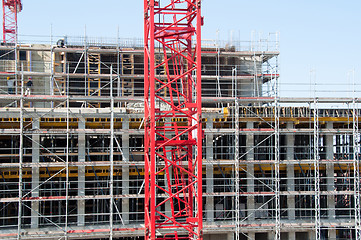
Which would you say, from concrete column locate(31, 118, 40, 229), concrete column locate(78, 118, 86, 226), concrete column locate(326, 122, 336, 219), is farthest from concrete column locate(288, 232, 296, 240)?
concrete column locate(31, 118, 40, 229)

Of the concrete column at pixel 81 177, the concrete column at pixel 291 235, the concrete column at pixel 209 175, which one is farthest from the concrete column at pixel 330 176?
the concrete column at pixel 81 177

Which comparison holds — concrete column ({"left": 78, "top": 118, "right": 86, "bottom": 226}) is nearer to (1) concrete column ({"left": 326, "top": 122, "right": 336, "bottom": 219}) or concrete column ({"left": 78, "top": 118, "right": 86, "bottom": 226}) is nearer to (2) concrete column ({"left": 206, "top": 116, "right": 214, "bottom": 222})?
(2) concrete column ({"left": 206, "top": 116, "right": 214, "bottom": 222})

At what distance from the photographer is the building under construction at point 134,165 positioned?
24.3 metres

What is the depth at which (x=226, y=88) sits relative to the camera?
32875mm

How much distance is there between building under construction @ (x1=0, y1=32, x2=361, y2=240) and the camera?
24.3 meters

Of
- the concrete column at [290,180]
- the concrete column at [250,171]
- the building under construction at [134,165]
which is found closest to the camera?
the building under construction at [134,165]

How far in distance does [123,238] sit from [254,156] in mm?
9466

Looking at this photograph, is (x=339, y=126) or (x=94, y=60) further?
(x=94, y=60)

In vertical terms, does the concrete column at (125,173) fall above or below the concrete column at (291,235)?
above

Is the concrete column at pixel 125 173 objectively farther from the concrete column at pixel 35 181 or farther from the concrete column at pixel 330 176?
the concrete column at pixel 330 176

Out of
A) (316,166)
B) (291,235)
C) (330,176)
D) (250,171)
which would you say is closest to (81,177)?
(250,171)

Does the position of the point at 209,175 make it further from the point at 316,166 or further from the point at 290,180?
the point at 316,166

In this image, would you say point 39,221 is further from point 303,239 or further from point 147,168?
point 303,239

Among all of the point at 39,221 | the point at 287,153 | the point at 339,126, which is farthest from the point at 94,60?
the point at 339,126
